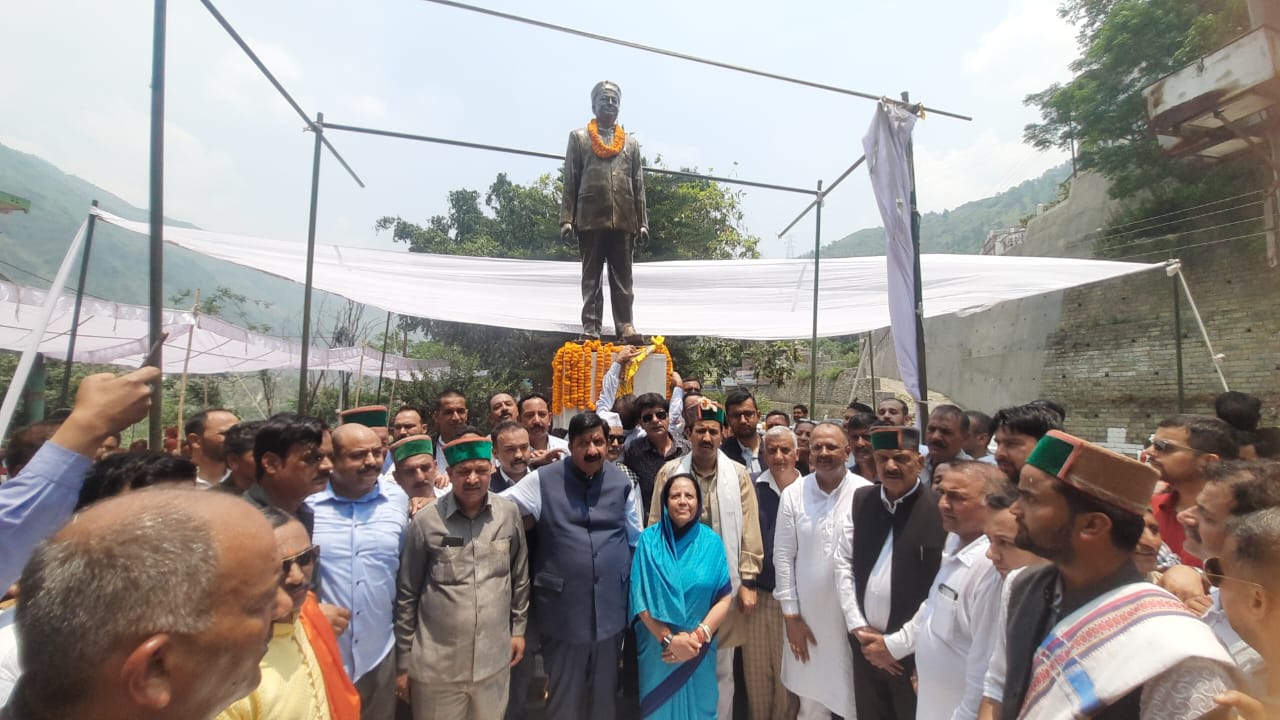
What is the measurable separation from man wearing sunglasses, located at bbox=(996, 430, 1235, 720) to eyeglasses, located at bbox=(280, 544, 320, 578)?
6.36ft

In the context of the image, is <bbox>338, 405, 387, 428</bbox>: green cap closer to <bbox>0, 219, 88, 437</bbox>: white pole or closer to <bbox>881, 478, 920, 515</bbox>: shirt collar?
<bbox>0, 219, 88, 437</bbox>: white pole

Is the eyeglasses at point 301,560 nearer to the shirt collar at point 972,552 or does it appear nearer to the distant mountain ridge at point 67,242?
the shirt collar at point 972,552

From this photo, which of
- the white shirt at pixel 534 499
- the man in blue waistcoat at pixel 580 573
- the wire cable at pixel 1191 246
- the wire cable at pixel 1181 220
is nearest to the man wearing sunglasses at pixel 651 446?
the white shirt at pixel 534 499

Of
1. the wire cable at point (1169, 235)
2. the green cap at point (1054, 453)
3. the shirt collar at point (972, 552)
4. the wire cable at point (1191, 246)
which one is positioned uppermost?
the wire cable at point (1169, 235)

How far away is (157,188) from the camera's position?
224 centimetres

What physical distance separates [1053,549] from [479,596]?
6.91ft

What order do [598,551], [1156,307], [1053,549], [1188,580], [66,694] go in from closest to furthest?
[66,694]
[1053,549]
[1188,580]
[598,551]
[1156,307]

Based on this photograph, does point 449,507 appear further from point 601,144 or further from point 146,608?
point 601,144

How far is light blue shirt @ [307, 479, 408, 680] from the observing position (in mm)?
2504

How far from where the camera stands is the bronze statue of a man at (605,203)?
6121 millimetres

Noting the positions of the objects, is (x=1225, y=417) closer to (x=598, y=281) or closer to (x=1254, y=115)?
(x=598, y=281)

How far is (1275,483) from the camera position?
77.2 inches

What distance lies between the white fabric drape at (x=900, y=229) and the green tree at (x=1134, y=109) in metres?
13.6

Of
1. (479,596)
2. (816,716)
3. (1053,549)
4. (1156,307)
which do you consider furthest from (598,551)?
(1156,307)
